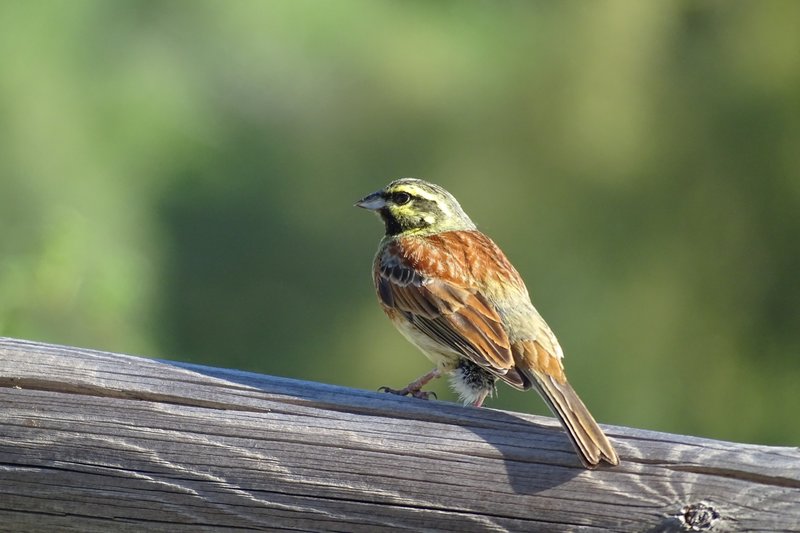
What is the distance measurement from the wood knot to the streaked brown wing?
1.10 m

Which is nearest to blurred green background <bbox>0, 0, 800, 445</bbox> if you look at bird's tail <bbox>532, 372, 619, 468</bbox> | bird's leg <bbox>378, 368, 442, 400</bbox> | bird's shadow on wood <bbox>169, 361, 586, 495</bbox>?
bird's leg <bbox>378, 368, 442, 400</bbox>

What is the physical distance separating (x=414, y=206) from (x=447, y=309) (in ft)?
2.76

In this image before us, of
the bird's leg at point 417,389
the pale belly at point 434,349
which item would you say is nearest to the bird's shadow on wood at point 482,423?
the bird's leg at point 417,389

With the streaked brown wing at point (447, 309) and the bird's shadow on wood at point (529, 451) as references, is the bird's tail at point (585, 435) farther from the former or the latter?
the streaked brown wing at point (447, 309)

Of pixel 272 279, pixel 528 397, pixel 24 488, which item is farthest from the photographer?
pixel 272 279

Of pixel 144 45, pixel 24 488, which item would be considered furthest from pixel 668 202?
pixel 24 488

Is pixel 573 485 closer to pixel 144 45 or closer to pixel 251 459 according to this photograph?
pixel 251 459

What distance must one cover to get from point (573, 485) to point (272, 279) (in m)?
5.34

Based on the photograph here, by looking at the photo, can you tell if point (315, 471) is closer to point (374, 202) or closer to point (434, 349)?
point (434, 349)

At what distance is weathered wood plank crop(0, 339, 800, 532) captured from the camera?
230 cm

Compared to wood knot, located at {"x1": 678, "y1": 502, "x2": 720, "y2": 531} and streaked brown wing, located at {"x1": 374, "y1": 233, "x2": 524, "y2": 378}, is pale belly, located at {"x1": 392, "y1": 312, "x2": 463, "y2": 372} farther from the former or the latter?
wood knot, located at {"x1": 678, "y1": 502, "x2": 720, "y2": 531}

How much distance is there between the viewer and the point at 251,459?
2357 mm

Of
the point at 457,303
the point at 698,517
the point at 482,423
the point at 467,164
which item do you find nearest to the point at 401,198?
the point at 457,303

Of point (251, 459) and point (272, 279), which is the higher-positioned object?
point (251, 459)
